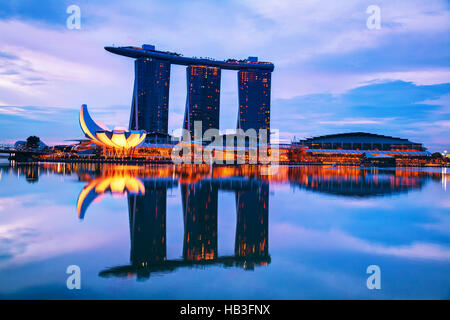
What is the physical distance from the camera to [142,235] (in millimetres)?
7602

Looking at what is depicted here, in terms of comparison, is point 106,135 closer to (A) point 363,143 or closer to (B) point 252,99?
(A) point 363,143

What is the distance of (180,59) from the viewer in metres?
109

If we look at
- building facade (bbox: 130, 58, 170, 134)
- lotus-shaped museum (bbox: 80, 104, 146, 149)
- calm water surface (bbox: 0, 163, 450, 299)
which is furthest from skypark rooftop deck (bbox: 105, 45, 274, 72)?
calm water surface (bbox: 0, 163, 450, 299)

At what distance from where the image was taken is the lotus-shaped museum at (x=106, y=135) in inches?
2269

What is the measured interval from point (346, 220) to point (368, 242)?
8.29 feet

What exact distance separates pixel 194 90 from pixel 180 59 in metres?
11.4

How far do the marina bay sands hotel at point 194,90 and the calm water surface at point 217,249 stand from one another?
293 ft

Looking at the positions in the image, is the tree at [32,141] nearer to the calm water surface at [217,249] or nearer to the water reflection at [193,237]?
the calm water surface at [217,249]

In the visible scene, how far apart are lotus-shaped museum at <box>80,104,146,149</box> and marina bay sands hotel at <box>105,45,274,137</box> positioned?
37064 millimetres

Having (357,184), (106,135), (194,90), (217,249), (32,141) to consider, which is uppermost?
(194,90)

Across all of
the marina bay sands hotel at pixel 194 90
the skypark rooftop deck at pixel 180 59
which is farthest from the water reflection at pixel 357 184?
the skypark rooftop deck at pixel 180 59

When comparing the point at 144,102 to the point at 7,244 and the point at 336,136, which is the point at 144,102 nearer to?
the point at 336,136

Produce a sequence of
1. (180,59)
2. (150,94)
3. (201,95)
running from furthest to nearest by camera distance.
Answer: (201,95) < (180,59) < (150,94)

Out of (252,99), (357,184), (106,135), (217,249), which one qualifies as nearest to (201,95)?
(252,99)
